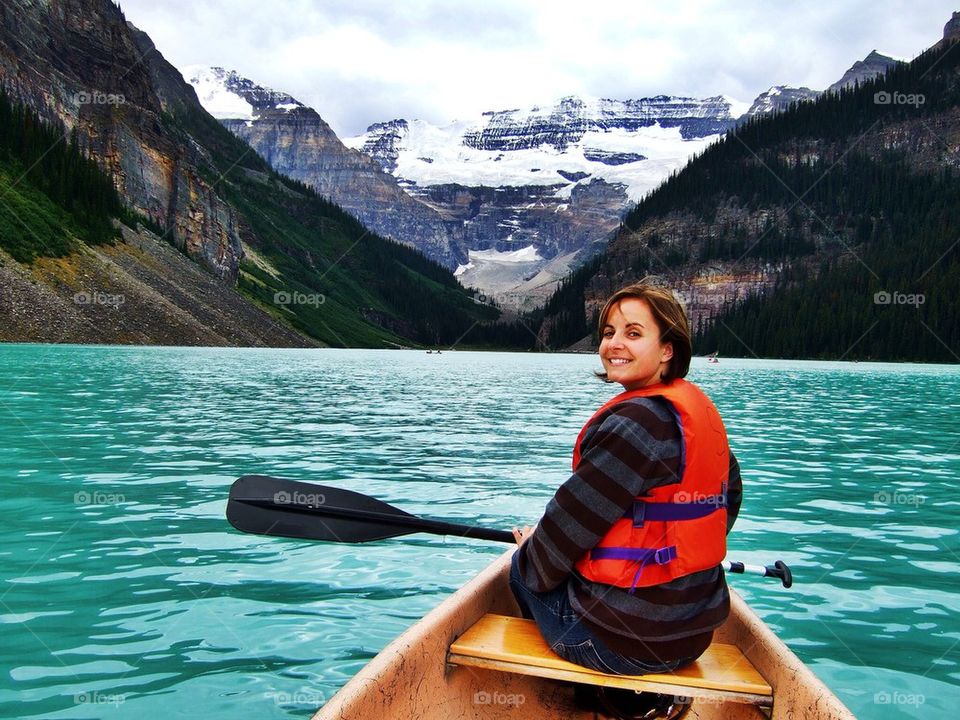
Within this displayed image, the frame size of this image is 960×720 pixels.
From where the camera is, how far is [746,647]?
5711 millimetres

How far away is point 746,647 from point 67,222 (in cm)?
9477

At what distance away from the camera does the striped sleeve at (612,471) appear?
4.41 meters

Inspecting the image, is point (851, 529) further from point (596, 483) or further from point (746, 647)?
point (596, 483)

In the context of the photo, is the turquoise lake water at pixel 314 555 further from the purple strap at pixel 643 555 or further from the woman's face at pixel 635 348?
the woman's face at pixel 635 348

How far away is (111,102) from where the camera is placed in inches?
4680

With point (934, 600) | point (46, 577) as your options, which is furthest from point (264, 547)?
point (934, 600)

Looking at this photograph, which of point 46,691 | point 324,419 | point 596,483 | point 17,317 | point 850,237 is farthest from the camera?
point 850,237

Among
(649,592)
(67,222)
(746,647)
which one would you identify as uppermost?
(67,222)
